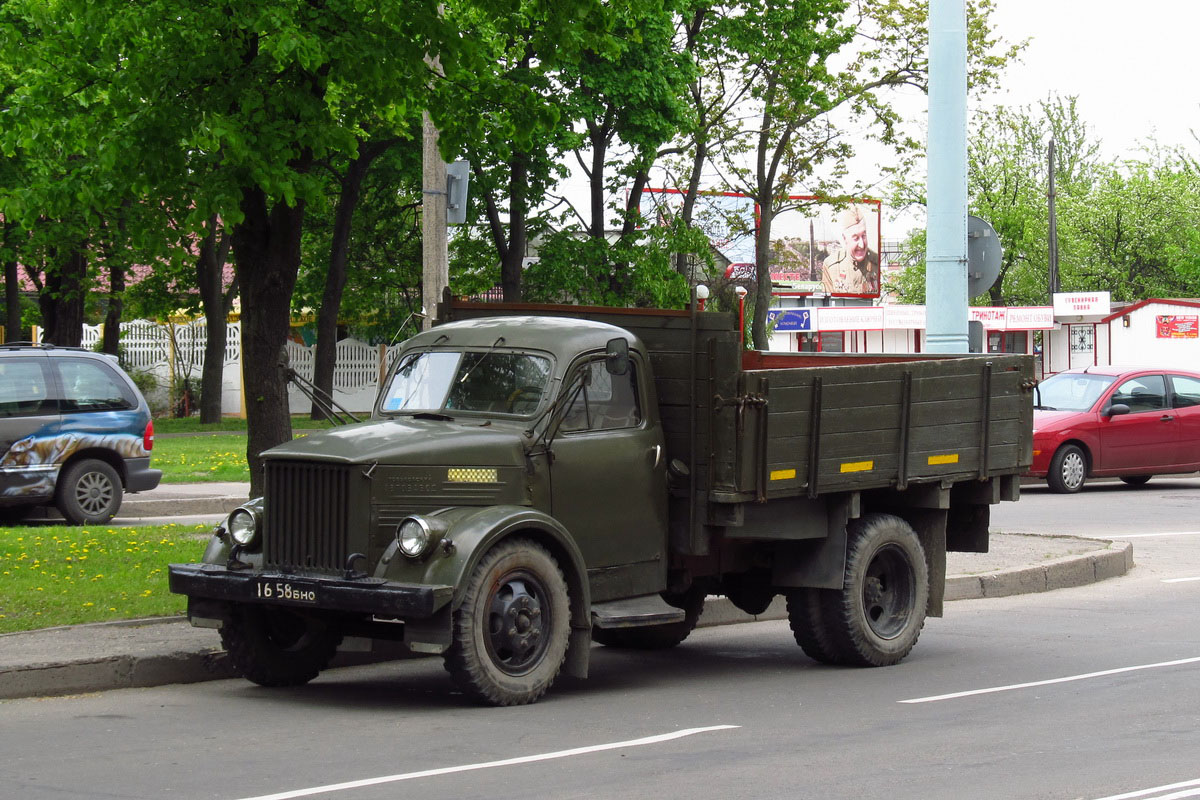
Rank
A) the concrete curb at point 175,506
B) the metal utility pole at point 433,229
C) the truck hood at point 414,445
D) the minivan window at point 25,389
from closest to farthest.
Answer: the truck hood at point 414,445 → the metal utility pole at point 433,229 → the minivan window at point 25,389 → the concrete curb at point 175,506

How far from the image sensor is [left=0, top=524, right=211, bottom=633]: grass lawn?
32.7ft

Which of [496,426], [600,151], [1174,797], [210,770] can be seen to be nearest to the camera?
[1174,797]

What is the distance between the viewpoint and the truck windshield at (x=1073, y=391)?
2239 centimetres

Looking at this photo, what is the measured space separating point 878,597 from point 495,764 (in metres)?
4.05

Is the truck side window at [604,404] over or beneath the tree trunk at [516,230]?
beneath

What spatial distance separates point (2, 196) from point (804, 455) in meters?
6.12

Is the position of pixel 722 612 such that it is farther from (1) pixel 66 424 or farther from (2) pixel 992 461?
(1) pixel 66 424

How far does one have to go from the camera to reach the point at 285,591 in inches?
310

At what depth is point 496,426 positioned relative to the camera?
8.48m

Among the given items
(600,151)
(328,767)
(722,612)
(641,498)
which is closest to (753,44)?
(600,151)

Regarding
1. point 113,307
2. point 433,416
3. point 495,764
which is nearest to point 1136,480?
point 433,416

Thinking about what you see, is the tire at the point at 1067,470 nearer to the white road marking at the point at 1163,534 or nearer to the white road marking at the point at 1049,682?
the white road marking at the point at 1163,534

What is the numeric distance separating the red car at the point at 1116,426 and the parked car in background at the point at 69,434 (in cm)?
1227

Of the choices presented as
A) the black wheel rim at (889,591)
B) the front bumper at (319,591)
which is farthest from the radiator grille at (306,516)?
the black wheel rim at (889,591)
